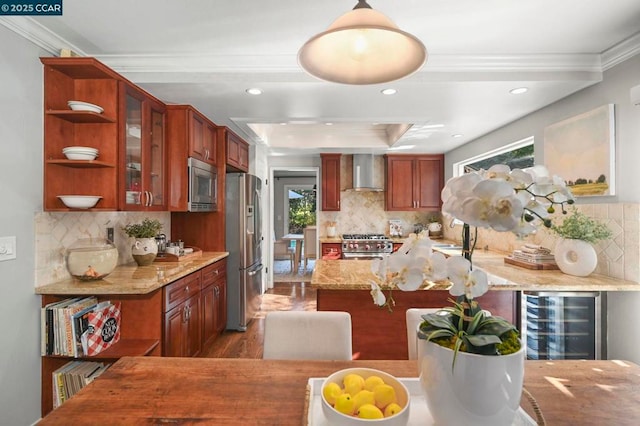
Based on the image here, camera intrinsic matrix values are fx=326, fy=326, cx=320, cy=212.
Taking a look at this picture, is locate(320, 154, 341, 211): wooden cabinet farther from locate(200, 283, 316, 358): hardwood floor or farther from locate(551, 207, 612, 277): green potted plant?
locate(551, 207, 612, 277): green potted plant

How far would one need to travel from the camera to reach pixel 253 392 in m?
1.04

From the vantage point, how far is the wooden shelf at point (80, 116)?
195 cm

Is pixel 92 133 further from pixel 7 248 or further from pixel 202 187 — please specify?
pixel 202 187

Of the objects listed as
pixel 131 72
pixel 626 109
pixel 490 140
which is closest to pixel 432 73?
pixel 626 109

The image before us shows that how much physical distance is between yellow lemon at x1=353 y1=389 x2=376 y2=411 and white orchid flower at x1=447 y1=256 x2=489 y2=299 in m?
0.33

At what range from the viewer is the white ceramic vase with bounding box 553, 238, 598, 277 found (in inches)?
86.9

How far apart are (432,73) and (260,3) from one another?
4.25 feet

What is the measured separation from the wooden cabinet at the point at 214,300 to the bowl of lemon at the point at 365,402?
7.69 feet

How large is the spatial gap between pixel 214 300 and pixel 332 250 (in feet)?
7.42

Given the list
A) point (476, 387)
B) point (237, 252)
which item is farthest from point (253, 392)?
point (237, 252)

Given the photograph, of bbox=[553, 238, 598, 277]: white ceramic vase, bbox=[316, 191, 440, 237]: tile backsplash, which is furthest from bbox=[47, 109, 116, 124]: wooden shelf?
bbox=[316, 191, 440, 237]: tile backsplash

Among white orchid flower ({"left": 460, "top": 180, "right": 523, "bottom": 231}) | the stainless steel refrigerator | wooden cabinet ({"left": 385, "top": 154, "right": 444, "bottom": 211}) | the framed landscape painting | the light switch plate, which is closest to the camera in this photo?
white orchid flower ({"left": 460, "top": 180, "right": 523, "bottom": 231})

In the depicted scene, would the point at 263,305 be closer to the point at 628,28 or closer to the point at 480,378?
the point at 480,378

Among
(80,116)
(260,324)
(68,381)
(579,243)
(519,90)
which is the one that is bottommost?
(260,324)
